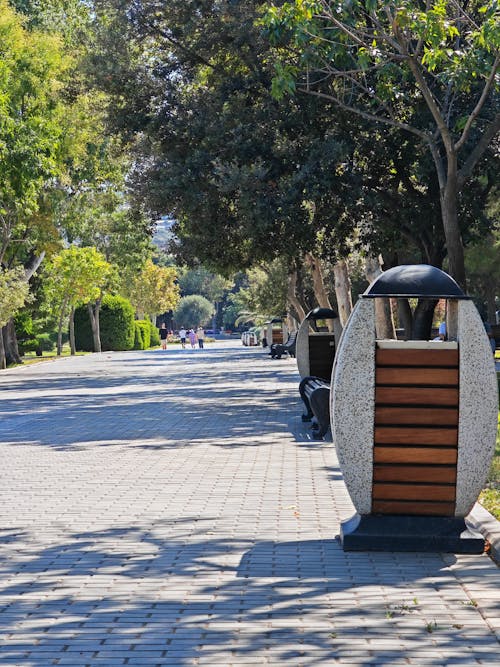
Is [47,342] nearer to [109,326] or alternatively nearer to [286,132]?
[109,326]

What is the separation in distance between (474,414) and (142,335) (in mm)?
80340

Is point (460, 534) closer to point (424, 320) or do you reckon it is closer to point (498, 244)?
point (424, 320)

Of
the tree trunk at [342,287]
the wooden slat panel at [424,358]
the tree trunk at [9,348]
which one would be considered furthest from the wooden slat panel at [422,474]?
the tree trunk at [9,348]

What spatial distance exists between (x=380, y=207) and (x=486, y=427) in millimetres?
15635

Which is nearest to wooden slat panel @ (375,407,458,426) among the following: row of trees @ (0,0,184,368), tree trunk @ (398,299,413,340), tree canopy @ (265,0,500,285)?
tree canopy @ (265,0,500,285)

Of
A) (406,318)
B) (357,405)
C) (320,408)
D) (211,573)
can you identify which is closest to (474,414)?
(357,405)

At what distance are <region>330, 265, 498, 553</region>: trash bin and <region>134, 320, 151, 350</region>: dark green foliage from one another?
77.5 meters

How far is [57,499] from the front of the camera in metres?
9.78

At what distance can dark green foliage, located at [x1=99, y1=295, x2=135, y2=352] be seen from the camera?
262ft

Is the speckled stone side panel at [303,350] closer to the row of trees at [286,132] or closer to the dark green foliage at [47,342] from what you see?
the row of trees at [286,132]

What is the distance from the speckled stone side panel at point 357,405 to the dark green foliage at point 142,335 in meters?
77.5

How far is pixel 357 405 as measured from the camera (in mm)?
7332

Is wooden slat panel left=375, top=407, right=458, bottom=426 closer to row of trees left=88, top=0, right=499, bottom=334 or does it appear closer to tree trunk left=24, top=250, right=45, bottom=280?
row of trees left=88, top=0, right=499, bottom=334

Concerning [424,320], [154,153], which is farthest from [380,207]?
[154,153]
